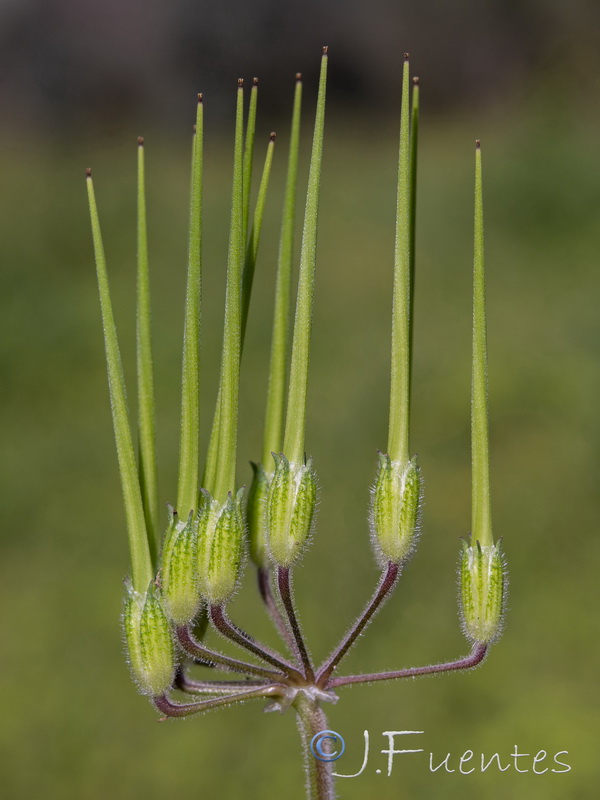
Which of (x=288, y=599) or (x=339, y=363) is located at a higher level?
(x=339, y=363)

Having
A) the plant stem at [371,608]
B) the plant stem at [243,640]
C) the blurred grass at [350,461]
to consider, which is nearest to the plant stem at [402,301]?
the plant stem at [371,608]

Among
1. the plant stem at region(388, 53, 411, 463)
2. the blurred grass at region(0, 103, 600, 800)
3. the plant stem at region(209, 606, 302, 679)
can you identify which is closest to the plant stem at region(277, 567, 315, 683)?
the plant stem at region(209, 606, 302, 679)

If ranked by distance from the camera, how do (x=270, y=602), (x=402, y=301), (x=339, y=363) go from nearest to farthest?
(x=402, y=301), (x=270, y=602), (x=339, y=363)

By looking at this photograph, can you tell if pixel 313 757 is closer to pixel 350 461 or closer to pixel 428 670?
pixel 428 670

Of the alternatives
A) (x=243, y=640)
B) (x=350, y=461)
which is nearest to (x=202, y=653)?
(x=243, y=640)

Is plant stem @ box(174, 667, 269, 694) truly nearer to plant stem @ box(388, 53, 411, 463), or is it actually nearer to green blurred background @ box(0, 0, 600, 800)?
plant stem @ box(388, 53, 411, 463)

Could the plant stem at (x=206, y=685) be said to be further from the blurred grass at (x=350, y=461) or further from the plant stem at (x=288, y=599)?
the blurred grass at (x=350, y=461)
